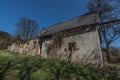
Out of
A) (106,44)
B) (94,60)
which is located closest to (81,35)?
(94,60)

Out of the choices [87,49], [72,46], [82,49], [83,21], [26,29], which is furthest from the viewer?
[26,29]

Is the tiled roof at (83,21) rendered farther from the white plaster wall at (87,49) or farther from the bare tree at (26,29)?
the bare tree at (26,29)

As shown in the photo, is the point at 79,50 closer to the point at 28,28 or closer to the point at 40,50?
the point at 40,50

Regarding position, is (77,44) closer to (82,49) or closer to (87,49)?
(82,49)

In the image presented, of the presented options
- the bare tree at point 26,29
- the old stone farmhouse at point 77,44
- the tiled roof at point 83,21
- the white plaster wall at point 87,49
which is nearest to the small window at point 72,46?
the old stone farmhouse at point 77,44

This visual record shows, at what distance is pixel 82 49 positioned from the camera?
13727 millimetres

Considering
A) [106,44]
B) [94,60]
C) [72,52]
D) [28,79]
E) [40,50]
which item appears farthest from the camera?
[106,44]

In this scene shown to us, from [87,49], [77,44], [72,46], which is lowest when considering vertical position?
[87,49]

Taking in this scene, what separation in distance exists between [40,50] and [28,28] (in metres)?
27.9

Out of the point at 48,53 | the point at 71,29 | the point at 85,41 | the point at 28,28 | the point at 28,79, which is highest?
the point at 28,28

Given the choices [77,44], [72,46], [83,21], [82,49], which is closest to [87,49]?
[82,49]

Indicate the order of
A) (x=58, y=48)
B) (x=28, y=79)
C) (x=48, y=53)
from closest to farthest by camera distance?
1. (x=28, y=79)
2. (x=58, y=48)
3. (x=48, y=53)

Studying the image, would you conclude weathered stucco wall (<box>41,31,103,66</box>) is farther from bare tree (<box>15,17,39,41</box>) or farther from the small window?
bare tree (<box>15,17,39,41</box>)

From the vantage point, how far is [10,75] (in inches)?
261
